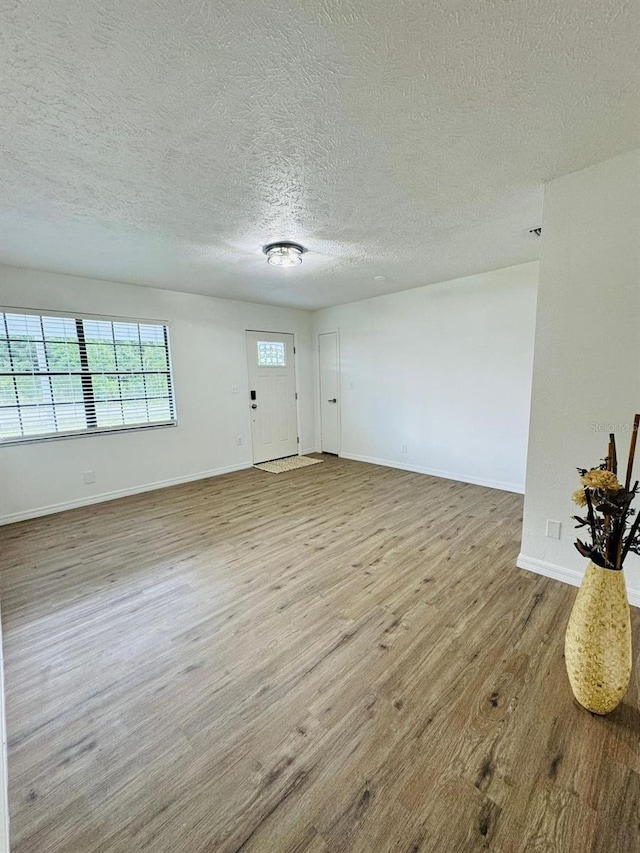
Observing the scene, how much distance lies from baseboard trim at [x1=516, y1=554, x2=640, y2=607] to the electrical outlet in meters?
0.20

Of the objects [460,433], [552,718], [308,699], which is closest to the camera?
[552,718]

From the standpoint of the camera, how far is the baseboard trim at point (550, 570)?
2.17m

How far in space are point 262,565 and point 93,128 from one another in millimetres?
2594

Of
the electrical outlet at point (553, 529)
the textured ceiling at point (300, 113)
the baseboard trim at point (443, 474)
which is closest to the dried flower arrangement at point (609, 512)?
the electrical outlet at point (553, 529)

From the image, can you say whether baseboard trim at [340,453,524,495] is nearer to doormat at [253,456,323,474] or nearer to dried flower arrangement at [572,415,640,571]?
doormat at [253,456,323,474]

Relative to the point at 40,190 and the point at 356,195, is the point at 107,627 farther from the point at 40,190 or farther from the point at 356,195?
the point at 356,195

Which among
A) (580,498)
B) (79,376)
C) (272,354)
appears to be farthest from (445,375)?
(79,376)

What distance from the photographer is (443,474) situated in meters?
4.55

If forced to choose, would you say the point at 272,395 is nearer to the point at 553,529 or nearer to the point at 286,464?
the point at 286,464

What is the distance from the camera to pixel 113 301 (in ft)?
12.9

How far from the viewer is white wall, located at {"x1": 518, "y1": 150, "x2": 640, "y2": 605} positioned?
1.85 m

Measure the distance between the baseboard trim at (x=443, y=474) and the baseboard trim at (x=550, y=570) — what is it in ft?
5.57

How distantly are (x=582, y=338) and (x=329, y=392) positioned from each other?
4128 mm

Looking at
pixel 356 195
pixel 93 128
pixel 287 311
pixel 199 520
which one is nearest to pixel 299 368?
pixel 287 311
